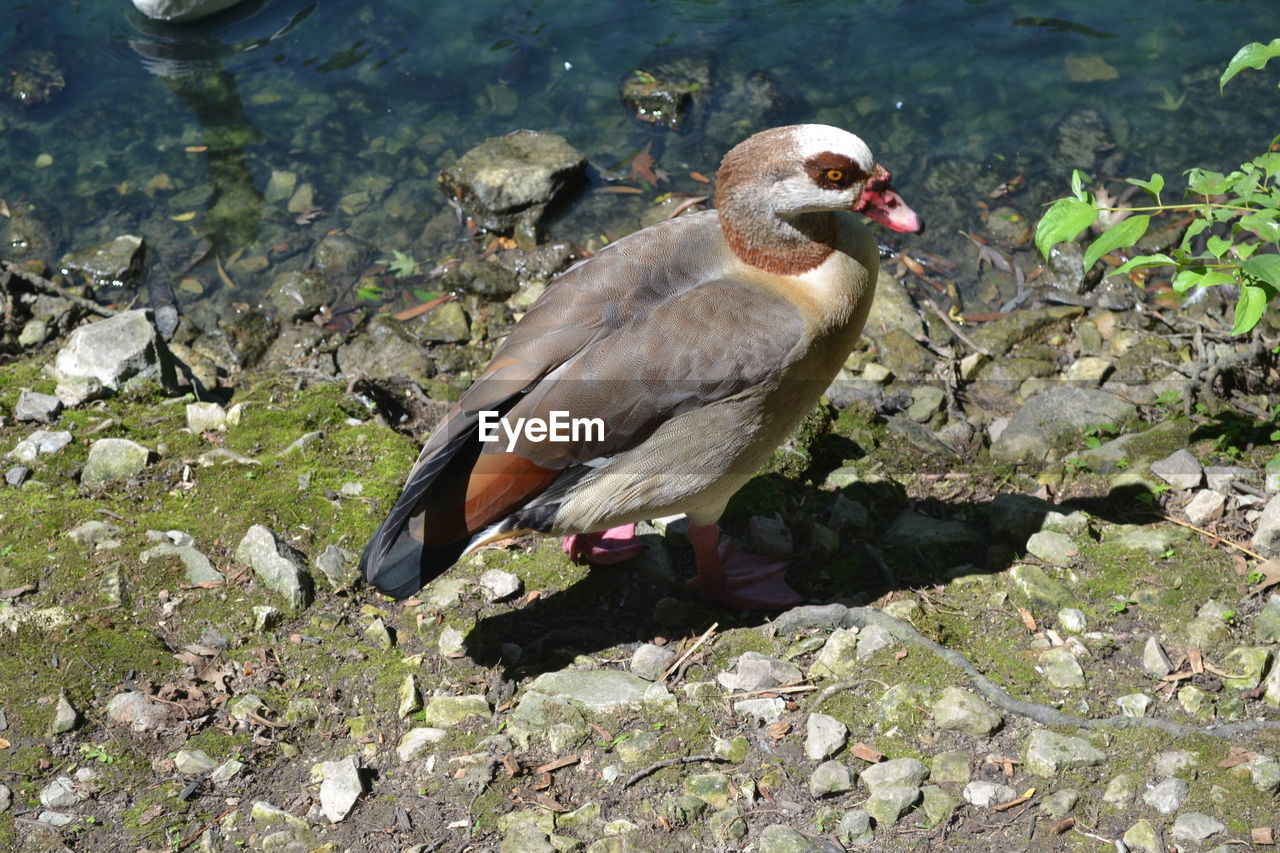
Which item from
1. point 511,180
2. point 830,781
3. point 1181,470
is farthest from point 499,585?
point 511,180

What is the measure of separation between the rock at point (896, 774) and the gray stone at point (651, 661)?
2.73 feet

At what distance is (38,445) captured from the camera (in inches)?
183

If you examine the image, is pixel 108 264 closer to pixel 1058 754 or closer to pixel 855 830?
pixel 855 830

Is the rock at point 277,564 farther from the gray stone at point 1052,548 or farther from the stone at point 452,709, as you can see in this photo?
the gray stone at point 1052,548

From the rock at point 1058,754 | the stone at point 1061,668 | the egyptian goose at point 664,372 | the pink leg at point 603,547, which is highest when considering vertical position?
the egyptian goose at point 664,372

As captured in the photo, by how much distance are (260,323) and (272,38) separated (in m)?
4.10

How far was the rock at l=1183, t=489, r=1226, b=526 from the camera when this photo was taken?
160 inches

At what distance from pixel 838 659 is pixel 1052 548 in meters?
1.01

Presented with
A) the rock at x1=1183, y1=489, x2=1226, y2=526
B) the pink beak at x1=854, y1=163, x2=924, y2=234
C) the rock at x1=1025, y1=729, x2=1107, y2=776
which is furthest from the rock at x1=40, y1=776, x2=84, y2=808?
the rock at x1=1183, y1=489, x2=1226, y2=526

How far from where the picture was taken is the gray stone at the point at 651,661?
3734 mm

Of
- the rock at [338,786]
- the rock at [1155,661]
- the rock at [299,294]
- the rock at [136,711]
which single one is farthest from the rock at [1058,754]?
the rock at [299,294]

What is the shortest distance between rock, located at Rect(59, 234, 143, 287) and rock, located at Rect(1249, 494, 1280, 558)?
6814 mm

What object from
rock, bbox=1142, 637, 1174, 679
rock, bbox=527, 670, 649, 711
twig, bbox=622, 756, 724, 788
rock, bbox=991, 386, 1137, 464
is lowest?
rock, bbox=991, 386, 1137, 464

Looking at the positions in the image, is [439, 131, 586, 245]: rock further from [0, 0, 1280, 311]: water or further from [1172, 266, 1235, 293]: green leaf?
[1172, 266, 1235, 293]: green leaf
